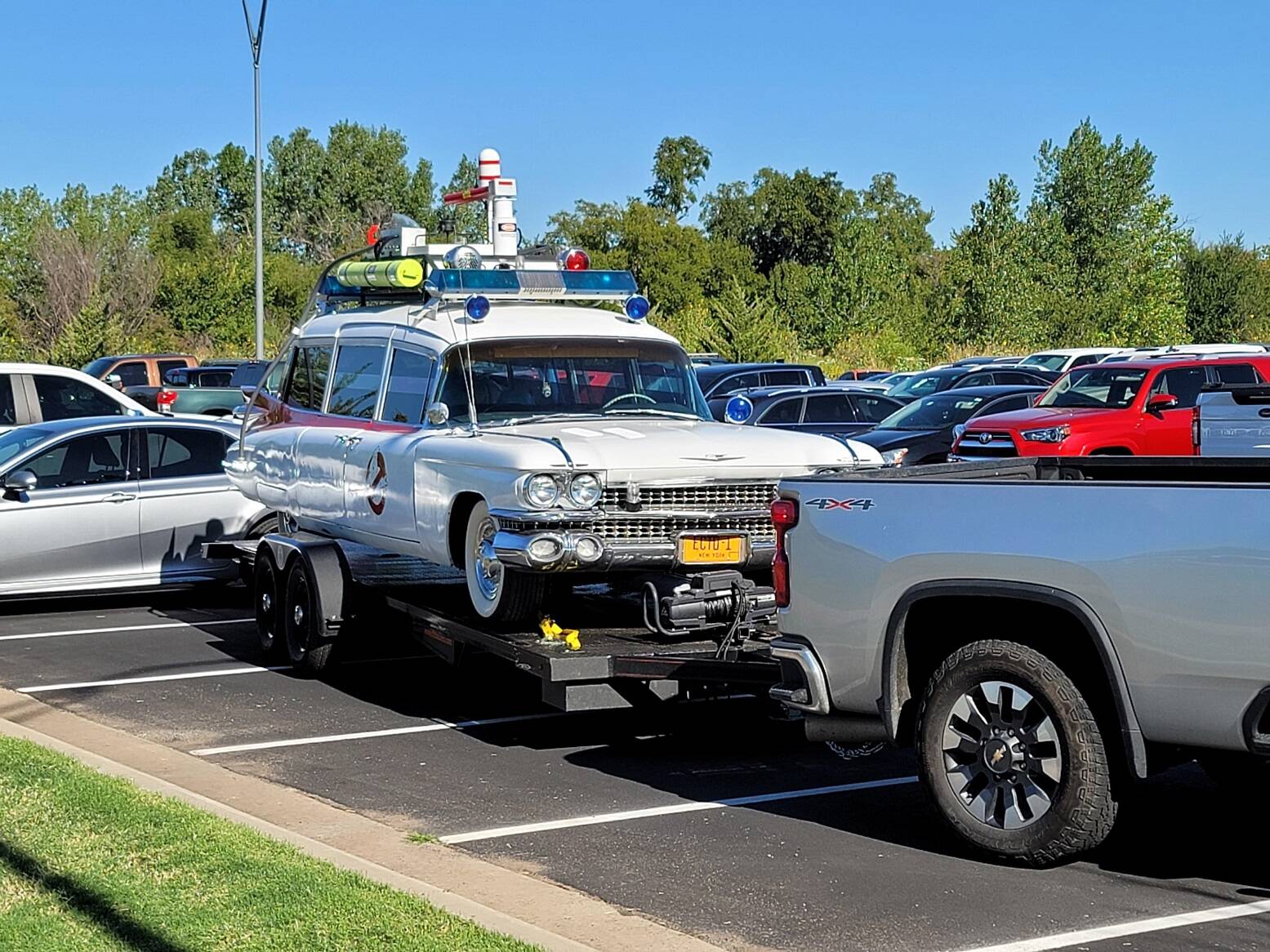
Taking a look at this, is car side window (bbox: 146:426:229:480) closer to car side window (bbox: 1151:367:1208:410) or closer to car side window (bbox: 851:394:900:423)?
car side window (bbox: 1151:367:1208:410)

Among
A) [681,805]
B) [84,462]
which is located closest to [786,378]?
[84,462]

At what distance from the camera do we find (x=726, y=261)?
305 feet

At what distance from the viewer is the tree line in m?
66.6

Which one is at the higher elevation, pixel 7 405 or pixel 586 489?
pixel 7 405

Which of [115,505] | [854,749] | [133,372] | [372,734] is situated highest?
[133,372]

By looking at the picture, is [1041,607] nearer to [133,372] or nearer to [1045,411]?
[1045,411]

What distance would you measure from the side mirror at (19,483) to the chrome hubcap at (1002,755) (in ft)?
30.1

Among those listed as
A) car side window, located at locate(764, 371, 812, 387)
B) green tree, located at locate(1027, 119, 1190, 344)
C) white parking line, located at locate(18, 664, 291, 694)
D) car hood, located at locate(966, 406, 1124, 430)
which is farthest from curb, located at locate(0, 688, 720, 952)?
green tree, located at locate(1027, 119, 1190, 344)

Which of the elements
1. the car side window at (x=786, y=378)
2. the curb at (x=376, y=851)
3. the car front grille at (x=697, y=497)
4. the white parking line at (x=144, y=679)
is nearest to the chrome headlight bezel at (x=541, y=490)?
the car front grille at (x=697, y=497)

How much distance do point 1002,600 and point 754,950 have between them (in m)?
1.77

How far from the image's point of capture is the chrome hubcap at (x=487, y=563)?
893 centimetres

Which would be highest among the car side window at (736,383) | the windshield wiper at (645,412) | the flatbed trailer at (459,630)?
the car side window at (736,383)

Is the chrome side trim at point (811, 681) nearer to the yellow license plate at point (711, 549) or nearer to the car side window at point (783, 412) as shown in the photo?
the yellow license plate at point (711, 549)

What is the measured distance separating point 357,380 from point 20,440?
181 inches
